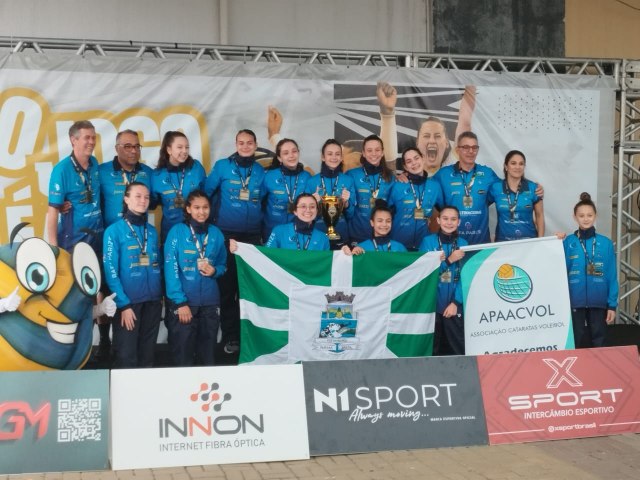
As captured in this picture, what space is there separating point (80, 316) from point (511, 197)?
4.61 meters

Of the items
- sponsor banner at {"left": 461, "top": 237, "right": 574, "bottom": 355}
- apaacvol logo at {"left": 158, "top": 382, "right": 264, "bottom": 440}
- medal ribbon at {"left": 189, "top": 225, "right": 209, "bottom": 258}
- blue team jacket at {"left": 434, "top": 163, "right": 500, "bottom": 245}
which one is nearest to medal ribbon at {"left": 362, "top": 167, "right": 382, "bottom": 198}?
blue team jacket at {"left": 434, "top": 163, "right": 500, "bottom": 245}

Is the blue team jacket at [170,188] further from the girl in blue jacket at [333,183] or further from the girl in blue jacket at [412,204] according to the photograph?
the girl in blue jacket at [412,204]

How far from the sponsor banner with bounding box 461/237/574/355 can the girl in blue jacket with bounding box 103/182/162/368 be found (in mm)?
2760

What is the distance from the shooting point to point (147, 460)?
5.49 meters

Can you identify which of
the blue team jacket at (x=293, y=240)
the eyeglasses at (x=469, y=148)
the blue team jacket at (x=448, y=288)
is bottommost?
the blue team jacket at (x=448, y=288)

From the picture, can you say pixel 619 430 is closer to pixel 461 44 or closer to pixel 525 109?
pixel 525 109

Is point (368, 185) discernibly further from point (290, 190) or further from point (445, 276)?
point (445, 276)

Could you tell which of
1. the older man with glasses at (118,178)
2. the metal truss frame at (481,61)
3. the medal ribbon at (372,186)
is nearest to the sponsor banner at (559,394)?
the medal ribbon at (372,186)

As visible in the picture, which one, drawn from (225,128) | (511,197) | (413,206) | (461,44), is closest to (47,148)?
(225,128)

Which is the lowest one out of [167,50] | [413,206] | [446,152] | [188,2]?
[413,206]

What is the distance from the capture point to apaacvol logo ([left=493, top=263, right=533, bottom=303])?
25.6 feet

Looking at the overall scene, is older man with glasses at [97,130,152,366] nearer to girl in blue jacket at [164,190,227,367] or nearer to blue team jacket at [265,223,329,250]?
girl in blue jacket at [164,190,227,367]

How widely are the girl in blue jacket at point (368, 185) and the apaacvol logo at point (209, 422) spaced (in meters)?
3.19

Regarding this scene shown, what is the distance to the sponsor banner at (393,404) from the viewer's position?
5.92 metres
